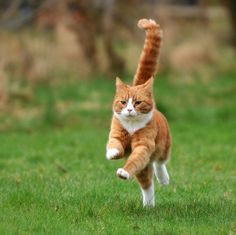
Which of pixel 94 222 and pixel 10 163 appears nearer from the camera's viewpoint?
pixel 94 222

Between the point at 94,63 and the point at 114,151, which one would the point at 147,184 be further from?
the point at 94,63

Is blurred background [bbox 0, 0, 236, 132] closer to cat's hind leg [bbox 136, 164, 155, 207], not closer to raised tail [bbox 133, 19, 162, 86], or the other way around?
raised tail [bbox 133, 19, 162, 86]

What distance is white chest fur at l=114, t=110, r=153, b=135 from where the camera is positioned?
7.68 metres

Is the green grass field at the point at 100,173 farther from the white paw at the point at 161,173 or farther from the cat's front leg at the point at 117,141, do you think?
the cat's front leg at the point at 117,141

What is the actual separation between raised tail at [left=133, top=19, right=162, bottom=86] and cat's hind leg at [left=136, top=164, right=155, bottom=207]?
0.95 m

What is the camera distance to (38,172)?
10.8 meters

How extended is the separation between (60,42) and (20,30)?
1532mm

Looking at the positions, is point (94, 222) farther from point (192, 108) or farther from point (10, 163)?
point (192, 108)

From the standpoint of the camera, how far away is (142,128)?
303 inches

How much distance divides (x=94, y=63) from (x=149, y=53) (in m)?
14.7

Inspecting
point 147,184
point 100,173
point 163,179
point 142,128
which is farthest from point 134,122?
point 100,173

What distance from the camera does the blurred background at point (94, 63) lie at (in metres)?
17.4

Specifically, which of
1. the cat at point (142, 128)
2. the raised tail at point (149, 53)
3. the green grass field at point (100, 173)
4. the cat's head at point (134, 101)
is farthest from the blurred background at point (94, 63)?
the cat's head at point (134, 101)

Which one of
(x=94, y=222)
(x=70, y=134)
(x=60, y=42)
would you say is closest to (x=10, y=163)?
(x=70, y=134)
